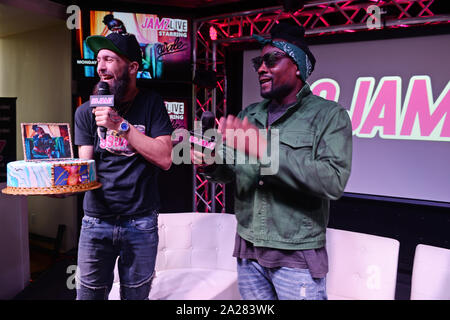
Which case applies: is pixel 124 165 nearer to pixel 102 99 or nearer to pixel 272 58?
pixel 102 99

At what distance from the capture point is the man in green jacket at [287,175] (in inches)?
48.9

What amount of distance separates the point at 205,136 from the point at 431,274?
65.1 inches

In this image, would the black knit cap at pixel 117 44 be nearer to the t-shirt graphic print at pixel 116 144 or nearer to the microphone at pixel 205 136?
the t-shirt graphic print at pixel 116 144

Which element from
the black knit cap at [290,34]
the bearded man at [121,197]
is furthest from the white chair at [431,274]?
the bearded man at [121,197]

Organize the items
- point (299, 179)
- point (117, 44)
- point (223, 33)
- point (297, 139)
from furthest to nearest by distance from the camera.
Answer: point (223, 33)
point (117, 44)
point (297, 139)
point (299, 179)

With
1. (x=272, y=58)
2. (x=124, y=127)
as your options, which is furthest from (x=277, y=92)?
(x=124, y=127)

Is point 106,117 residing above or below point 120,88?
below

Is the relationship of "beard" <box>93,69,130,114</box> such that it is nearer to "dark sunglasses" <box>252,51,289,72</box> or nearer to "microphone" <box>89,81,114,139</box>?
"microphone" <box>89,81,114,139</box>

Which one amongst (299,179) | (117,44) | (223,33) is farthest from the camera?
(223,33)

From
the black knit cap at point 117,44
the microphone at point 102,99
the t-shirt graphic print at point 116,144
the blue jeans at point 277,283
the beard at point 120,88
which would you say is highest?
the black knit cap at point 117,44

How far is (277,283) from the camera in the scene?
134 centimetres

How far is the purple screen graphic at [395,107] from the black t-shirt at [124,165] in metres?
3.75

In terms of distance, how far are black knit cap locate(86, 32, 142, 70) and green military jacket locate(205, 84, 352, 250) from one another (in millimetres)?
632

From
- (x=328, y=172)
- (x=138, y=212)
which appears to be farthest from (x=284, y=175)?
(x=138, y=212)
